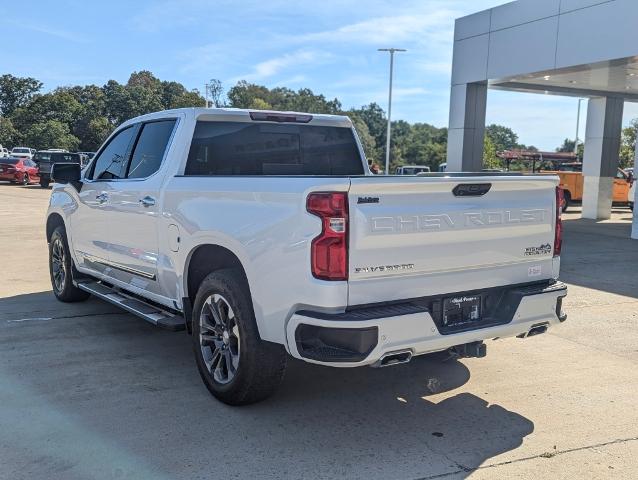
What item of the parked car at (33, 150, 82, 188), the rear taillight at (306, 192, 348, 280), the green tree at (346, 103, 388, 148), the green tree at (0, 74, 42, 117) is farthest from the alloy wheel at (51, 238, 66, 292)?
the green tree at (346, 103, 388, 148)

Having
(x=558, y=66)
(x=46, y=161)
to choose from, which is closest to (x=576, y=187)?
(x=558, y=66)

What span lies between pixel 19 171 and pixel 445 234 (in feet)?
109

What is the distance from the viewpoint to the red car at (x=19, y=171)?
1278 inches

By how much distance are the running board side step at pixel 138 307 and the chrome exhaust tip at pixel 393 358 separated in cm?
176

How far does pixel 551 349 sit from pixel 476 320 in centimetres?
214

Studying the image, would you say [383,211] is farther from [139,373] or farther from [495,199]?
[139,373]

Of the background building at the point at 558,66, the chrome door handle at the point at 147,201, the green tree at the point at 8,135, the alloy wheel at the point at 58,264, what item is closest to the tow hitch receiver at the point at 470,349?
the chrome door handle at the point at 147,201

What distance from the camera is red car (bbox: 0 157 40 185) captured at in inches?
1278

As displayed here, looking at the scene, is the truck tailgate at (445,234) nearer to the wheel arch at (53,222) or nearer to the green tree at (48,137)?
the wheel arch at (53,222)

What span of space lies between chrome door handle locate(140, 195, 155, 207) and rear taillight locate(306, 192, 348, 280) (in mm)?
2019

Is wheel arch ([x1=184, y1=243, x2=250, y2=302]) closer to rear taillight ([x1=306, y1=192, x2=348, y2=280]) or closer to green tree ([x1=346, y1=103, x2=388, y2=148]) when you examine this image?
rear taillight ([x1=306, y1=192, x2=348, y2=280])

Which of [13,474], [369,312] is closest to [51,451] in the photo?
[13,474]

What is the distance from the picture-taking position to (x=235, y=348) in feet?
13.5

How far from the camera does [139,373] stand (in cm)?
485
